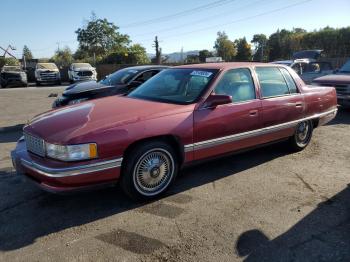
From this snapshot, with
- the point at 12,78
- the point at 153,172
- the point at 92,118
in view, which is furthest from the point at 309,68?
the point at 12,78

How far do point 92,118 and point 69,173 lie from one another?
0.73m

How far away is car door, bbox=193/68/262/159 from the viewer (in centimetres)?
437

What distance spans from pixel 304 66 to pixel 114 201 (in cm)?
1090

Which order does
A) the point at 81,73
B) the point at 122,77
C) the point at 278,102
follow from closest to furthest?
1. the point at 278,102
2. the point at 122,77
3. the point at 81,73

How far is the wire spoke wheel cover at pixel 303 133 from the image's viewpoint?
590 centimetres

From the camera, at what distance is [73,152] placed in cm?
349

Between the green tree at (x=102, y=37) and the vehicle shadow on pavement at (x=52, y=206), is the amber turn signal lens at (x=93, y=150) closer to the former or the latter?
the vehicle shadow on pavement at (x=52, y=206)

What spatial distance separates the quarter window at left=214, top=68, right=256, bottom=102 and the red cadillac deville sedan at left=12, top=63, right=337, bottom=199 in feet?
0.05

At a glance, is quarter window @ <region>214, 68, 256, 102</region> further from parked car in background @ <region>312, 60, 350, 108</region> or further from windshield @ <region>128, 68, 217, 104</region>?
parked car in background @ <region>312, 60, 350, 108</region>

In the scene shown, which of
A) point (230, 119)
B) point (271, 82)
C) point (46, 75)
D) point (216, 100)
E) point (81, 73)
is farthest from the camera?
point (46, 75)

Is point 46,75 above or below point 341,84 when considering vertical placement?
above

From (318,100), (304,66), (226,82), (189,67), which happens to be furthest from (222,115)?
(304,66)

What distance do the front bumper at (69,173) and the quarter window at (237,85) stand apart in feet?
5.90

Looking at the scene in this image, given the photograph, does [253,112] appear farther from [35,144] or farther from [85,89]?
[85,89]
